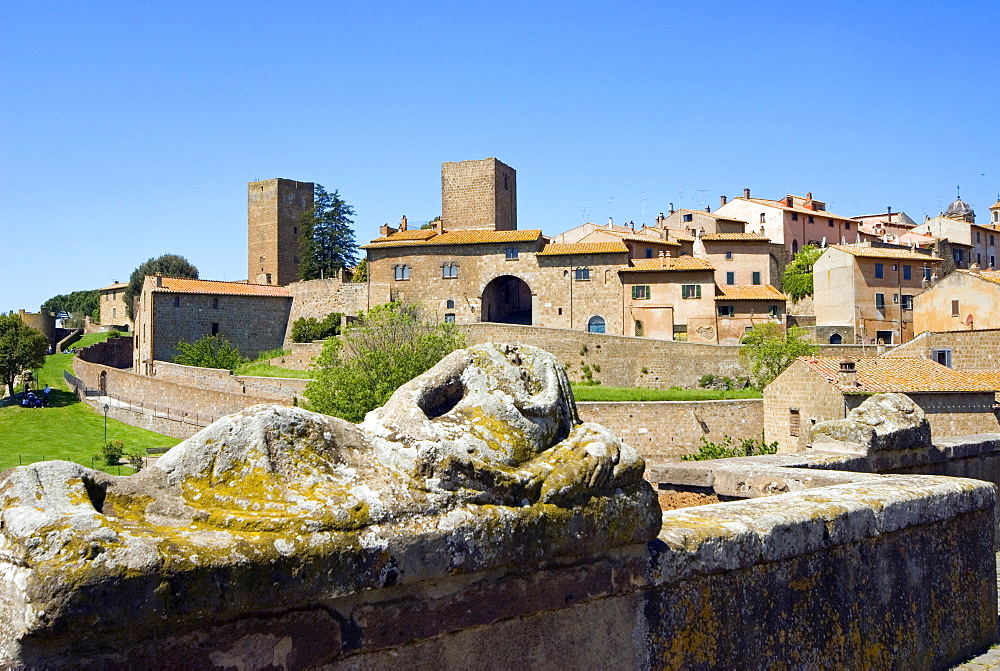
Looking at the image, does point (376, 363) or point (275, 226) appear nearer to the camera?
point (376, 363)

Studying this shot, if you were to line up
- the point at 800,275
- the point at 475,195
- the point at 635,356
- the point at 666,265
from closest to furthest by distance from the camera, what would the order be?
the point at 635,356, the point at 666,265, the point at 800,275, the point at 475,195

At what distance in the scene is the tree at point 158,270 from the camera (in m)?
81.2

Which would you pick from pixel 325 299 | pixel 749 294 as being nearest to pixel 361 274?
pixel 325 299

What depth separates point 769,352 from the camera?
144 ft

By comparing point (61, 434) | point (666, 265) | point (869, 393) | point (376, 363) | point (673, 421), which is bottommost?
point (61, 434)

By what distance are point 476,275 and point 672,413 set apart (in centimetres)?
2266

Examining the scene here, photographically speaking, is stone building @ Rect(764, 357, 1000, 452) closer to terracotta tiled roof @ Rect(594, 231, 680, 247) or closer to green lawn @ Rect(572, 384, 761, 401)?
green lawn @ Rect(572, 384, 761, 401)

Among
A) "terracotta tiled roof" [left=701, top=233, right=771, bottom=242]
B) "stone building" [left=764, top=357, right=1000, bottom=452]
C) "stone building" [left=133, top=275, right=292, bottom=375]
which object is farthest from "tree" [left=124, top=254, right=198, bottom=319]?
"stone building" [left=764, top=357, right=1000, bottom=452]

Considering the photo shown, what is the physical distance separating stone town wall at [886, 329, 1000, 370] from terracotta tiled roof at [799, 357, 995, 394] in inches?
121

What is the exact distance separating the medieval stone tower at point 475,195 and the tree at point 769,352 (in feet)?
79.3

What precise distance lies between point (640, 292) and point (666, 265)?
7.19 feet

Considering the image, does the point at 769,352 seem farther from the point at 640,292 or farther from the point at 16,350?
the point at 16,350

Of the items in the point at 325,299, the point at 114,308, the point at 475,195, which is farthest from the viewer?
the point at 114,308

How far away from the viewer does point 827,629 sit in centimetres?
461
